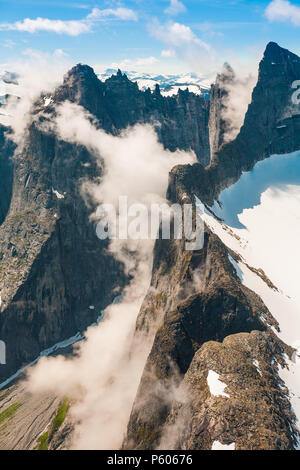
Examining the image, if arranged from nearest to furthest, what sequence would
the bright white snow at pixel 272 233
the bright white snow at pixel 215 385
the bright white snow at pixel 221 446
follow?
the bright white snow at pixel 221 446, the bright white snow at pixel 215 385, the bright white snow at pixel 272 233

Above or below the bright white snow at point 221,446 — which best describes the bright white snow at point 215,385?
above

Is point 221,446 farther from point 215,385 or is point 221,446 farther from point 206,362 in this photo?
point 206,362

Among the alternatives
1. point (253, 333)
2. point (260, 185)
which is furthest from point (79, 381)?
point (260, 185)

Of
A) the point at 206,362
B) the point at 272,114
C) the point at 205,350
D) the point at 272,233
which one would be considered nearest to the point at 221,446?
the point at 206,362

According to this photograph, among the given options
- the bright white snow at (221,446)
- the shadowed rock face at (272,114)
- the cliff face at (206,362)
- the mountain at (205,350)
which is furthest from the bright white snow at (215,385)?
the shadowed rock face at (272,114)

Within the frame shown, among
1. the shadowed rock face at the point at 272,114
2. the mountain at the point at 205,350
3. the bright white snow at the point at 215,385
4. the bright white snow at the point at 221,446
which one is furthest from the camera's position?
the shadowed rock face at the point at 272,114

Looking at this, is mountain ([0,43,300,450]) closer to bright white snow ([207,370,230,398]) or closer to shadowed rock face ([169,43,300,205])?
bright white snow ([207,370,230,398])

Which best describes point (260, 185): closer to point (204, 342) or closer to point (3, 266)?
point (204, 342)

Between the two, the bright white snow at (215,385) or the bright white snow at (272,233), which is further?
the bright white snow at (272,233)

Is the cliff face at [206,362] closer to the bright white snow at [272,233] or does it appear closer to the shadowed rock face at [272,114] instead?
the bright white snow at [272,233]

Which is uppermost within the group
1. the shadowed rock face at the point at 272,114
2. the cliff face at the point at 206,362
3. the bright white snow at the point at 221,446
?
the shadowed rock face at the point at 272,114
